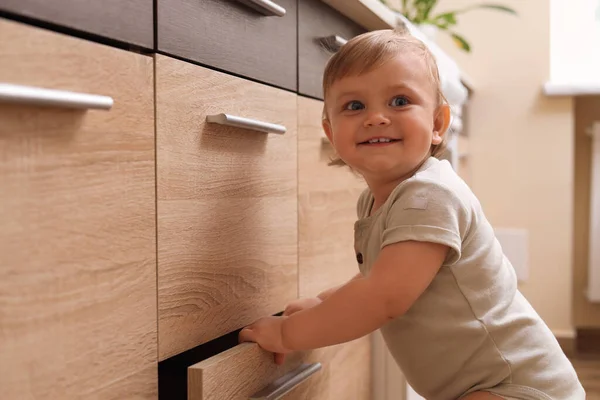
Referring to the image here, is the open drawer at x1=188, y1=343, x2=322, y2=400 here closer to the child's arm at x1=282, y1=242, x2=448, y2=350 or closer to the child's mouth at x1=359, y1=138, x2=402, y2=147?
the child's arm at x1=282, y1=242, x2=448, y2=350

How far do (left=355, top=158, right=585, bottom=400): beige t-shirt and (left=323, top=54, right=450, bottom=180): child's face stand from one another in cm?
5

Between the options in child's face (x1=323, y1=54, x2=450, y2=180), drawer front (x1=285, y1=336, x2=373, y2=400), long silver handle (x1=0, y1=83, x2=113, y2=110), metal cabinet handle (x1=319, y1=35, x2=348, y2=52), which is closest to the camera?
long silver handle (x1=0, y1=83, x2=113, y2=110)

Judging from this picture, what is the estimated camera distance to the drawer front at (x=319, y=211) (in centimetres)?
111


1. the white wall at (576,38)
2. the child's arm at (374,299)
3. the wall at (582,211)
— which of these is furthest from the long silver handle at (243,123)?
the white wall at (576,38)

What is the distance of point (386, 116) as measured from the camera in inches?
36.9

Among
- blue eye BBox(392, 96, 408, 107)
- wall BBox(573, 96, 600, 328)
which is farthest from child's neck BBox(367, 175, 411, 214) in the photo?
wall BBox(573, 96, 600, 328)

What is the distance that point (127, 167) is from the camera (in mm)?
672

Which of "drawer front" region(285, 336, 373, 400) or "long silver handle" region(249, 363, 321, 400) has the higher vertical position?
"long silver handle" region(249, 363, 321, 400)

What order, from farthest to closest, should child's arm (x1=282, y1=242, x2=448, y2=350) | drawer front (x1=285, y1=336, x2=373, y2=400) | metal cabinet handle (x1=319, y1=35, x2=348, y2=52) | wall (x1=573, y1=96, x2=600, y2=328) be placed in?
wall (x1=573, y1=96, x2=600, y2=328) → metal cabinet handle (x1=319, y1=35, x2=348, y2=52) → drawer front (x1=285, y1=336, x2=373, y2=400) → child's arm (x1=282, y1=242, x2=448, y2=350)

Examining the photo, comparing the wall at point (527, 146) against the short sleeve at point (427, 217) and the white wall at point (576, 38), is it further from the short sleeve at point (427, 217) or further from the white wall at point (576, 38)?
the short sleeve at point (427, 217)

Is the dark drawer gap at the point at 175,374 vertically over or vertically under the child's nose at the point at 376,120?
under

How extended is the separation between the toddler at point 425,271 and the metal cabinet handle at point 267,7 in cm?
11

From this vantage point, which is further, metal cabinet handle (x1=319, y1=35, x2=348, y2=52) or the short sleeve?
metal cabinet handle (x1=319, y1=35, x2=348, y2=52)

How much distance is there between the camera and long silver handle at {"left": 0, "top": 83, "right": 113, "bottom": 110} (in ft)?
1.68
